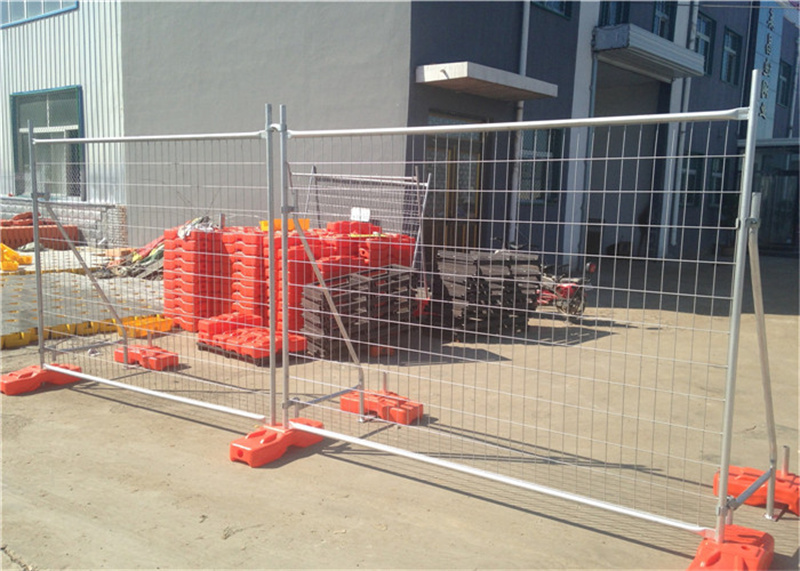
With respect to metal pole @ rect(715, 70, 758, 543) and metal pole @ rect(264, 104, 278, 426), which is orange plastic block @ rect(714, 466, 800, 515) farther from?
metal pole @ rect(264, 104, 278, 426)

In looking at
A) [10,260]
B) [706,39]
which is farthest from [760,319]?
[706,39]

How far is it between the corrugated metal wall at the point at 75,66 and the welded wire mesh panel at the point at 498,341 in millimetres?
7412

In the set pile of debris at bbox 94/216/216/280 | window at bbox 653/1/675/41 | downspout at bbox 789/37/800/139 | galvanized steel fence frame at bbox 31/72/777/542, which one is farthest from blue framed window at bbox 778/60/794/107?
pile of debris at bbox 94/216/216/280

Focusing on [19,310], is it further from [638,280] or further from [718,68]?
[718,68]

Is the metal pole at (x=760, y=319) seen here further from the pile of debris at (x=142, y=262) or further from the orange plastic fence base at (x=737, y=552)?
the pile of debris at (x=142, y=262)

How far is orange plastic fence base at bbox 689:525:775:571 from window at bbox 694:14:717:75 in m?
19.1

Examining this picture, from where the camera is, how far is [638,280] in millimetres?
14781

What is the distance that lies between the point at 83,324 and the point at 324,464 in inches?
196

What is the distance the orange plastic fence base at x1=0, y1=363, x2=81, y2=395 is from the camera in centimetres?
557

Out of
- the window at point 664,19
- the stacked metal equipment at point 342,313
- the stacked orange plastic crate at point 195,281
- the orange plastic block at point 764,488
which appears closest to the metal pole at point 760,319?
the orange plastic block at point 764,488

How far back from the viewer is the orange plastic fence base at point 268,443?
4281 mm

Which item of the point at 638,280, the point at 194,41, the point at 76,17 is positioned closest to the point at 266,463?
the point at 194,41

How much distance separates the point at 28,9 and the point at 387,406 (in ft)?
60.5

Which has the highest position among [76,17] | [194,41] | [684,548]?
[76,17]
